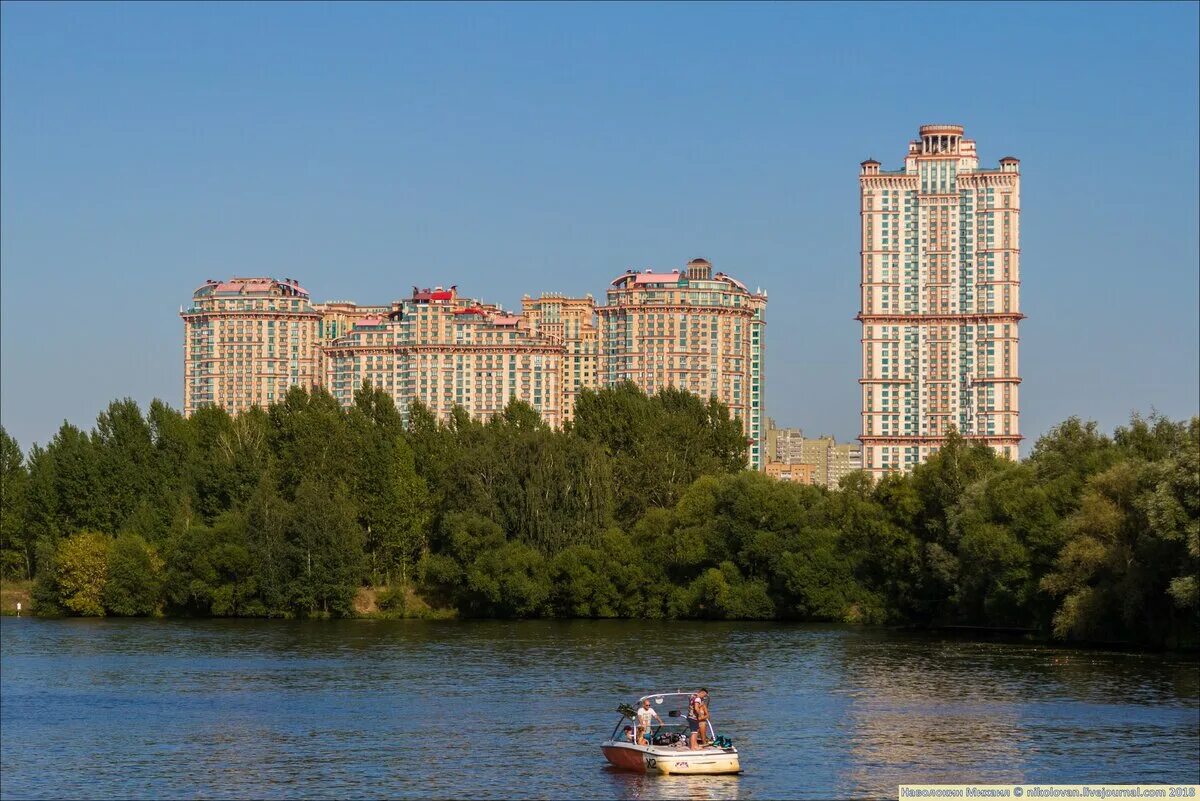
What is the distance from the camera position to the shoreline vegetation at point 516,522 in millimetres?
70875

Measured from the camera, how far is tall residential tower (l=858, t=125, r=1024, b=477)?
169875 millimetres

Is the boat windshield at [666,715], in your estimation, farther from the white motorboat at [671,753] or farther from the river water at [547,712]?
the river water at [547,712]

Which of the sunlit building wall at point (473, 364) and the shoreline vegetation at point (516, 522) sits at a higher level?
the sunlit building wall at point (473, 364)

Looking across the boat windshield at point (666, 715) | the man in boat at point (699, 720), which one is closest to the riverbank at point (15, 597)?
the boat windshield at point (666, 715)

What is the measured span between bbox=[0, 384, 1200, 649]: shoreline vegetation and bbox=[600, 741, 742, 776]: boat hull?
97.8 feet

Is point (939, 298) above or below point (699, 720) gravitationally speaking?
above

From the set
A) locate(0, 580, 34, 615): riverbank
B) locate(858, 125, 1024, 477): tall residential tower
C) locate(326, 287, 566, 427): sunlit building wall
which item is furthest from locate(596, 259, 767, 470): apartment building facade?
locate(0, 580, 34, 615): riverbank

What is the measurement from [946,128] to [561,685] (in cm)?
13576

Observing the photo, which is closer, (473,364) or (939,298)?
(939,298)

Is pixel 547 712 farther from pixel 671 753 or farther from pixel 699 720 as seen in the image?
pixel 671 753

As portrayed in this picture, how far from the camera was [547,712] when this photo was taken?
46188 millimetres

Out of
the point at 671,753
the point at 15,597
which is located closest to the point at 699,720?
the point at 671,753

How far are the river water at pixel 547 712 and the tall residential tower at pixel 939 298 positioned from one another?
333 ft

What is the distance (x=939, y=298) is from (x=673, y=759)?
142 meters
